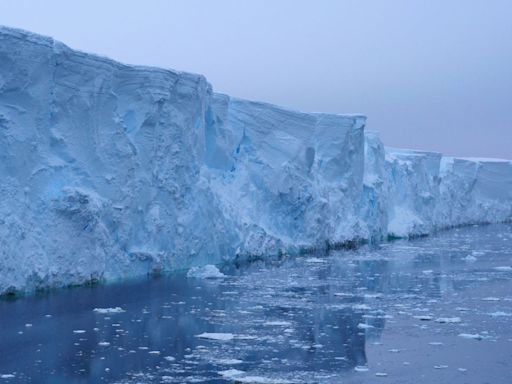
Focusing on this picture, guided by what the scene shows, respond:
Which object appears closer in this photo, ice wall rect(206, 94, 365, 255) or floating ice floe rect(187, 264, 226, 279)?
floating ice floe rect(187, 264, 226, 279)

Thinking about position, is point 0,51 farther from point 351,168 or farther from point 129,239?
point 351,168

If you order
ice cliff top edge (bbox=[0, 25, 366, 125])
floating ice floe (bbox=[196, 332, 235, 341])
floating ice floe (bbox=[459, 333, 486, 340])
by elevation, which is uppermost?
ice cliff top edge (bbox=[0, 25, 366, 125])

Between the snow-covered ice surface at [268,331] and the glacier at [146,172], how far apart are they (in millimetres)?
840

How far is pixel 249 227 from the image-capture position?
1736 centimetres

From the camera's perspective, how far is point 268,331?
27.0 feet

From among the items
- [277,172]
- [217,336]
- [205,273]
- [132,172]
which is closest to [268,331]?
[217,336]

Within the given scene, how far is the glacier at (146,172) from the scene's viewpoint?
35.0ft

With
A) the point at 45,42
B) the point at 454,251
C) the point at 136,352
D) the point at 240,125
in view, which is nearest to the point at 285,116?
the point at 240,125

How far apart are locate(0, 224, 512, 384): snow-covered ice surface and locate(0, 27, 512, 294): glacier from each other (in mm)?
840

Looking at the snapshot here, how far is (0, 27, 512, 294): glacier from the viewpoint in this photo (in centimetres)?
1068

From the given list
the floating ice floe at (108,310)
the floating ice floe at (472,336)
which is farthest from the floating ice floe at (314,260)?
the floating ice floe at (472,336)

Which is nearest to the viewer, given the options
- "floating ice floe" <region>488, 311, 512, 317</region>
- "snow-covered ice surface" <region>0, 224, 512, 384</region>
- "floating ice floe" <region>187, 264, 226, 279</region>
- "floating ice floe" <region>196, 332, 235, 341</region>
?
"snow-covered ice surface" <region>0, 224, 512, 384</region>

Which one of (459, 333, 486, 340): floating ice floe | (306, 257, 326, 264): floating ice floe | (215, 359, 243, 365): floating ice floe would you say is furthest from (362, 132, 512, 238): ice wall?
(215, 359, 243, 365): floating ice floe

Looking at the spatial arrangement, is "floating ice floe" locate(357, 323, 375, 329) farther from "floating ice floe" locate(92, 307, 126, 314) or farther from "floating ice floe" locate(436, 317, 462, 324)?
"floating ice floe" locate(92, 307, 126, 314)
